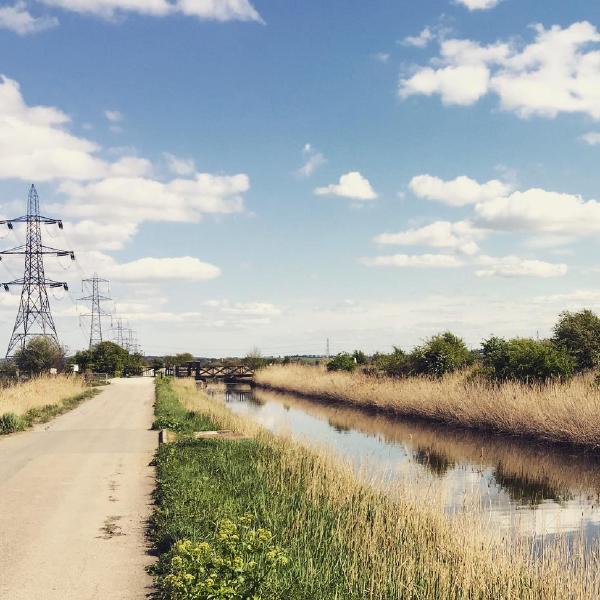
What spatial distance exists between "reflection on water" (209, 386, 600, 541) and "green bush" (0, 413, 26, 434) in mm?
9902

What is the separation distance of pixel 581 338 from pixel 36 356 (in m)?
43.7

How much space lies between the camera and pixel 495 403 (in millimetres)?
27203

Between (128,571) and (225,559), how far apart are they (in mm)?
2628

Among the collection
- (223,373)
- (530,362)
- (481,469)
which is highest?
(530,362)

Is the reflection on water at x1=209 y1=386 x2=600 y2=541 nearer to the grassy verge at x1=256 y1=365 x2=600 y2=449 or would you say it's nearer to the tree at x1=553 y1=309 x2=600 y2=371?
the grassy verge at x1=256 y1=365 x2=600 y2=449

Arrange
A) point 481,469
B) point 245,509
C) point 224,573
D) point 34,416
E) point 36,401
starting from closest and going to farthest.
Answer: point 224,573 < point 245,509 < point 481,469 < point 34,416 < point 36,401

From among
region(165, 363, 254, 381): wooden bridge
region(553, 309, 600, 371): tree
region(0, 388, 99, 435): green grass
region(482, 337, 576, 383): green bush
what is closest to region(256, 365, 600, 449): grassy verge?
region(482, 337, 576, 383): green bush

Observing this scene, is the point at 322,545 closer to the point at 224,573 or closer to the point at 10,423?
the point at 224,573

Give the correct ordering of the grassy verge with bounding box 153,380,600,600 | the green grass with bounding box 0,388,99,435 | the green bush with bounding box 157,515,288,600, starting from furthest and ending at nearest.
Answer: the green grass with bounding box 0,388,99,435 → the grassy verge with bounding box 153,380,600,600 → the green bush with bounding box 157,515,288,600

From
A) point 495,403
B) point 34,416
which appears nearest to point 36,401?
point 34,416

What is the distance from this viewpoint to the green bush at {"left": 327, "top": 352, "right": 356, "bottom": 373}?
55656 mm

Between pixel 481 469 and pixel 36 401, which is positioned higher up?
pixel 36 401

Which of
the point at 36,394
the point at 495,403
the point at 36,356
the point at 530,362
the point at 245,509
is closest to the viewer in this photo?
the point at 245,509

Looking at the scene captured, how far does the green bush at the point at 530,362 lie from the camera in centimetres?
2869
